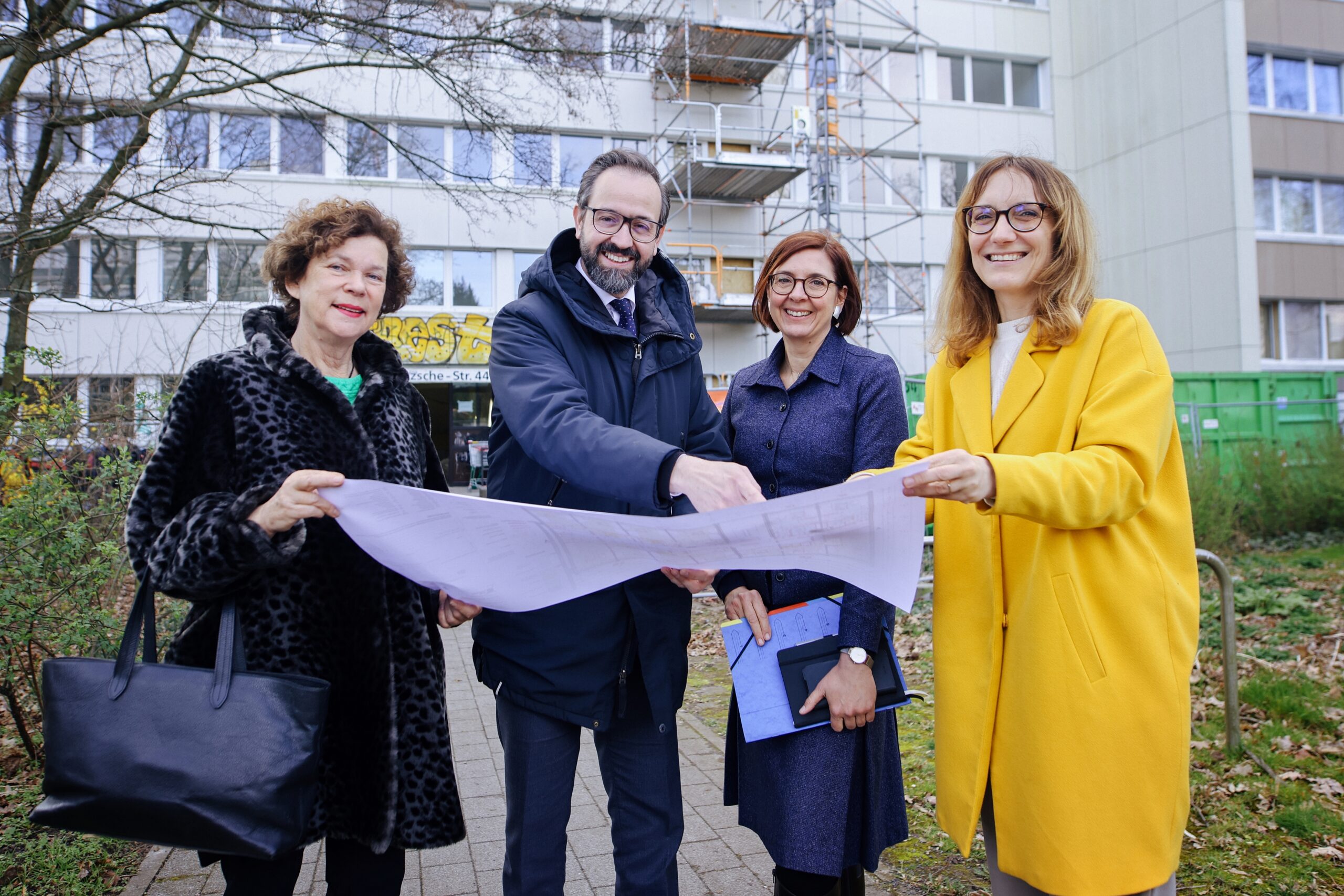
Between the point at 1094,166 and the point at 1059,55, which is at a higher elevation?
the point at 1059,55

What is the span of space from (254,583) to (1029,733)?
1892 millimetres

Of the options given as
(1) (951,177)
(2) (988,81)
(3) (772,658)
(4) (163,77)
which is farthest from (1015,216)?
(2) (988,81)

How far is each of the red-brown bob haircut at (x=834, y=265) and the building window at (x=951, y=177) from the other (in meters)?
24.0

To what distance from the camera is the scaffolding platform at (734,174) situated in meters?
20.9

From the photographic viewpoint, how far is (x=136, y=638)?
6.32 ft

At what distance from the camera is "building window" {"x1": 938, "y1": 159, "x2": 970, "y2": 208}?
82.0 feet

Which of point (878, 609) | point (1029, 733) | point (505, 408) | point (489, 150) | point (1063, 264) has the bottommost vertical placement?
point (1029, 733)

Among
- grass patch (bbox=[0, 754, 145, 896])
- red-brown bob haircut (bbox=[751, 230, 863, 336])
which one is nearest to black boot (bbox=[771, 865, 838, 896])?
red-brown bob haircut (bbox=[751, 230, 863, 336])

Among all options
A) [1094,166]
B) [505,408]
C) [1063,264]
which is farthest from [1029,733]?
[1094,166]

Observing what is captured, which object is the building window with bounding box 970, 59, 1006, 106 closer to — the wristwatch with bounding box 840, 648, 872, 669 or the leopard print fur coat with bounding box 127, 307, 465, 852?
the wristwatch with bounding box 840, 648, 872, 669

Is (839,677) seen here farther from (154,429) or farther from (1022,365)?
(154,429)

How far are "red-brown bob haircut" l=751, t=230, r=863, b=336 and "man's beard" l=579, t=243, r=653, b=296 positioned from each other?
0.52m

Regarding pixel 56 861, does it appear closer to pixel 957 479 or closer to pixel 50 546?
pixel 50 546

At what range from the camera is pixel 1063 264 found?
6.93 ft
